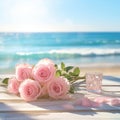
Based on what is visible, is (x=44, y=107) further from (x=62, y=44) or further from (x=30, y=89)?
(x=62, y=44)

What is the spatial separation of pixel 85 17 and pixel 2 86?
15.0 m

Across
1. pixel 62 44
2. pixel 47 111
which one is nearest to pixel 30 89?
pixel 47 111

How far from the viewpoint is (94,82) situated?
1288 millimetres

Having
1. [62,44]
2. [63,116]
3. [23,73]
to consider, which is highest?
[62,44]

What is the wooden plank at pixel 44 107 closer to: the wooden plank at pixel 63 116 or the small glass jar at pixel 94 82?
the wooden plank at pixel 63 116

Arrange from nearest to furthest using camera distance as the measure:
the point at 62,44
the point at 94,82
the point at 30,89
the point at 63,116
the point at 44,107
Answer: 1. the point at 63,116
2. the point at 44,107
3. the point at 30,89
4. the point at 94,82
5. the point at 62,44

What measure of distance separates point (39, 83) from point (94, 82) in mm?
282

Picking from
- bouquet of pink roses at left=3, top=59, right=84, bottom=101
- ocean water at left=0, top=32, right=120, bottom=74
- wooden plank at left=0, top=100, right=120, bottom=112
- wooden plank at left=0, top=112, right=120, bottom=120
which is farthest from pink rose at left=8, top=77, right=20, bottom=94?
ocean water at left=0, top=32, right=120, bottom=74

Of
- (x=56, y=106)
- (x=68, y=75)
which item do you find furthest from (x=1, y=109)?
(x=68, y=75)

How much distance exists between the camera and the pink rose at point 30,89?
1059 mm

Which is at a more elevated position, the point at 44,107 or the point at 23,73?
the point at 23,73

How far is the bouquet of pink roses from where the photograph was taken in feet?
3.53

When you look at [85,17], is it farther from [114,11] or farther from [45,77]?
[45,77]

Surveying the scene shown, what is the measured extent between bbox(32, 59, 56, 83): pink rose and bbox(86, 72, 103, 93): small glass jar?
0.73 ft
